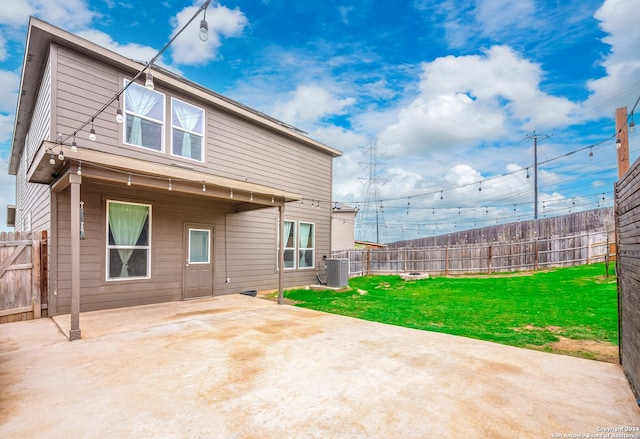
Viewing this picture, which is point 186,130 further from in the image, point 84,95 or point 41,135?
point 41,135

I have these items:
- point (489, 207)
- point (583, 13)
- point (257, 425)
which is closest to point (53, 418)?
point (257, 425)

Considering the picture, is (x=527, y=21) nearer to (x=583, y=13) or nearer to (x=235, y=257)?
(x=583, y=13)

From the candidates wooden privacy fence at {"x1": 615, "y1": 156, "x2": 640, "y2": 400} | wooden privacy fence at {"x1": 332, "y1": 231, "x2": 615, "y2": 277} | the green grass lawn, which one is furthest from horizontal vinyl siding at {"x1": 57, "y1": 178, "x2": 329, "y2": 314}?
wooden privacy fence at {"x1": 615, "y1": 156, "x2": 640, "y2": 400}

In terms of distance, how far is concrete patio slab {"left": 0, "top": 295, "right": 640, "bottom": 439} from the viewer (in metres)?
2.22

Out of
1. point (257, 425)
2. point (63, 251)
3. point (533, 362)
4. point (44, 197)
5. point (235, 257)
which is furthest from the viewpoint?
point (235, 257)

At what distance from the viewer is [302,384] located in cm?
291

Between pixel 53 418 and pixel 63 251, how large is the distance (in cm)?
428

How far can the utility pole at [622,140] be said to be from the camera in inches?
190

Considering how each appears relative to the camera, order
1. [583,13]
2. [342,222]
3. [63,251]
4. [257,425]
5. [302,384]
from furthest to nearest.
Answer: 1. [342,222]
2. [583,13]
3. [63,251]
4. [302,384]
5. [257,425]

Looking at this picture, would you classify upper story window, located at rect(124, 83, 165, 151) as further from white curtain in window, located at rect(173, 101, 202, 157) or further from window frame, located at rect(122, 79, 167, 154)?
white curtain in window, located at rect(173, 101, 202, 157)

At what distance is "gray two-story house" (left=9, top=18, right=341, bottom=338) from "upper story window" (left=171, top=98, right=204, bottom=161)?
3 centimetres

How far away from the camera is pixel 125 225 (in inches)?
255

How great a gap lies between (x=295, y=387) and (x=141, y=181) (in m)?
4.18

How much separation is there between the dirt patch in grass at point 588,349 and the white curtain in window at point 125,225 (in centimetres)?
732
